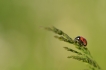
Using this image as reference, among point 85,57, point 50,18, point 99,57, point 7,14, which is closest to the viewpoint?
point 85,57

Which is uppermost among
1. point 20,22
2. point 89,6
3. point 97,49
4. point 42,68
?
point 89,6

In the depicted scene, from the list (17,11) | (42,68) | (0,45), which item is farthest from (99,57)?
(17,11)

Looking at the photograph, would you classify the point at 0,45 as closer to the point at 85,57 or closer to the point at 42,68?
the point at 42,68

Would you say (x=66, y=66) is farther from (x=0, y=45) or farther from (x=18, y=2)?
(x=18, y=2)

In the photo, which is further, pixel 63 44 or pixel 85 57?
pixel 63 44

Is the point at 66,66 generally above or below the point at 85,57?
above

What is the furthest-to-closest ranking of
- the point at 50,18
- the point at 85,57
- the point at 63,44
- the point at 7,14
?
the point at 7,14 → the point at 50,18 → the point at 63,44 → the point at 85,57
